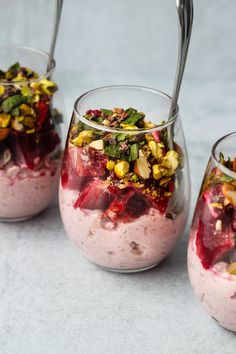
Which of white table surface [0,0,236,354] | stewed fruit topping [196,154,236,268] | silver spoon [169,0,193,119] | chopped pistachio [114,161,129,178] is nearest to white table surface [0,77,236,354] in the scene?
white table surface [0,0,236,354]

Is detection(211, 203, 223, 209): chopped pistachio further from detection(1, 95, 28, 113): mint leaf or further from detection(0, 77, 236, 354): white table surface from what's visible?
detection(1, 95, 28, 113): mint leaf

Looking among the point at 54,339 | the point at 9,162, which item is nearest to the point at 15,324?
the point at 54,339

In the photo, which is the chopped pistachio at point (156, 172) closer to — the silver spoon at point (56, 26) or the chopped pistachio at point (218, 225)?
the chopped pistachio at point (218, 225)

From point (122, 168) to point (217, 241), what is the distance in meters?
0.21

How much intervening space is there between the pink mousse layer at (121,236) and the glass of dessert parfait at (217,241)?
0.09 meters

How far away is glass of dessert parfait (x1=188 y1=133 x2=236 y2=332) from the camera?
1.07 metres

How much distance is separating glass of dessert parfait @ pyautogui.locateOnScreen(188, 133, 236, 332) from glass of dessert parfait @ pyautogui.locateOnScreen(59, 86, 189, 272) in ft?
0.30

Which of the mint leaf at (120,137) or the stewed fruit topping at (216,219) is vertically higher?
the mint leaf at (120,137)

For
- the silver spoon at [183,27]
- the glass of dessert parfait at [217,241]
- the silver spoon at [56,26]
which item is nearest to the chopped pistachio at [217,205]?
the glass of dessert parfait at [217,241]

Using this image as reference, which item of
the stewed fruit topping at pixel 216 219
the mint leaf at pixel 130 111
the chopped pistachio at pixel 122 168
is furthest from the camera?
the mint leaf at pixel 130 111

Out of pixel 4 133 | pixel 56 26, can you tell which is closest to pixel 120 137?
pixel 4 133

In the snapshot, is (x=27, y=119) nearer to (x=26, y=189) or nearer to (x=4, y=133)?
(x=4, y=133)

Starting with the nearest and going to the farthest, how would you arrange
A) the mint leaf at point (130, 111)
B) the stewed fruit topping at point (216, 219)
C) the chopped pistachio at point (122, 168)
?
1. the stewed fruit topping at point (216, 219)
2. the chopped pistachio at point (122, 168)
3. the mint leaf at point (130, 111)

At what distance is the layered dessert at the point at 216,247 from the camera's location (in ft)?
3.51
